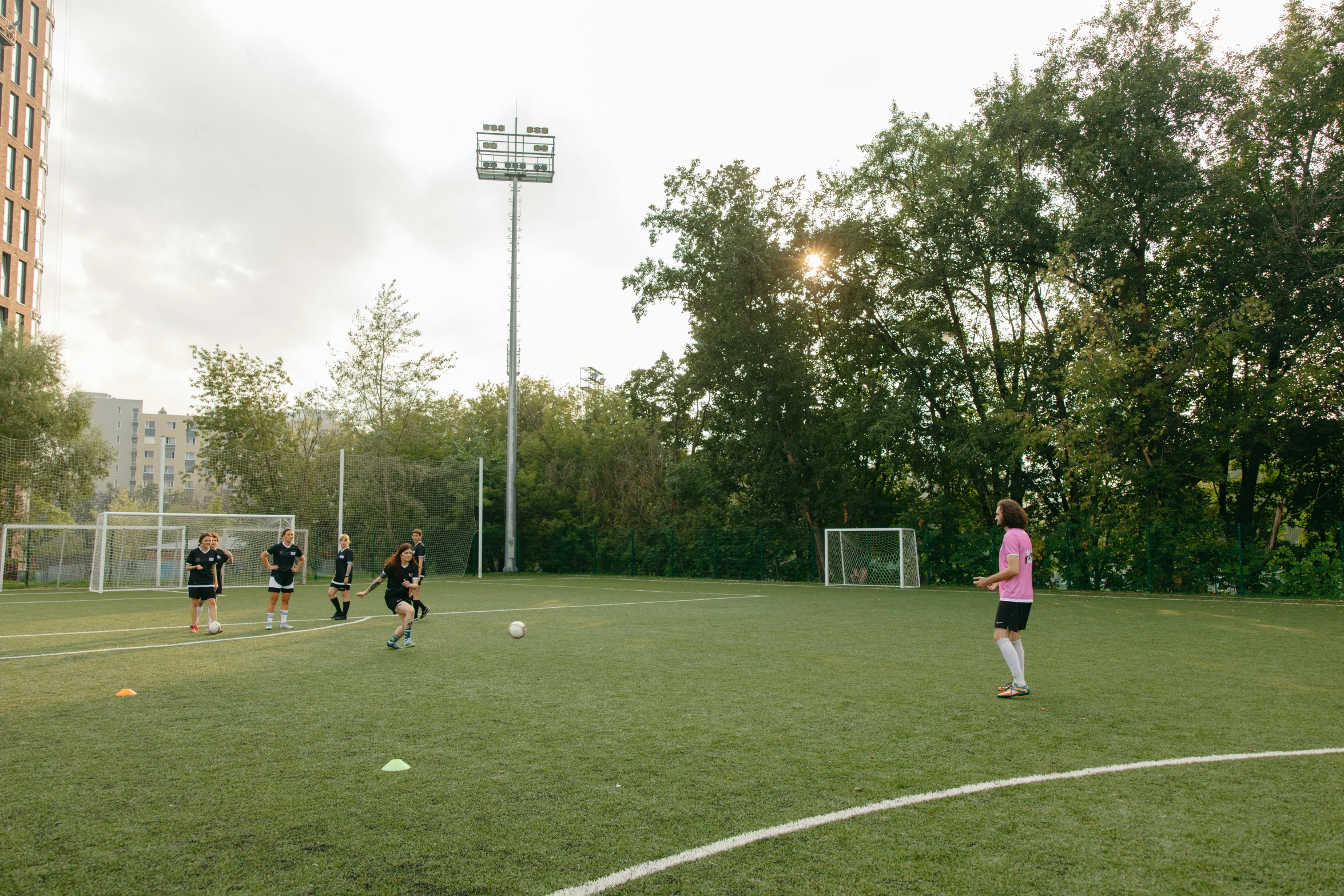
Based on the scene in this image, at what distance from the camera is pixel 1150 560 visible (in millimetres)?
23703

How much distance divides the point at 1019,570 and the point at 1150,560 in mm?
19374

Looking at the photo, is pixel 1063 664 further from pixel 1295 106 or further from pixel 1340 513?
pixel 1295 106

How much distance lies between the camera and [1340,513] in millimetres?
23688

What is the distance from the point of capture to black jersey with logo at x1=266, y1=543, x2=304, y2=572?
519 inches

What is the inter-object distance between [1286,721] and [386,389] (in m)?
38.5

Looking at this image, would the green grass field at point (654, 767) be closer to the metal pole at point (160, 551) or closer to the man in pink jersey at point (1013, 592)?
the man in pink jersey at point (1013, 592)

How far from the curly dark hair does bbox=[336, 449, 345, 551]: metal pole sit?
24.2m

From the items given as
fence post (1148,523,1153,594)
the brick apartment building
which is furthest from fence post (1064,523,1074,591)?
the brick apartment building


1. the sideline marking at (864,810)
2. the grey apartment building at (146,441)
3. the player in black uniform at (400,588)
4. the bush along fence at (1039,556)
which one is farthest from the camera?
the grey apartment building at (146,441)

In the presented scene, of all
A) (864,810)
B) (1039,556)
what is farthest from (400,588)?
(1039,556)

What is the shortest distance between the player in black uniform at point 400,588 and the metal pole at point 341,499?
57.5 feet

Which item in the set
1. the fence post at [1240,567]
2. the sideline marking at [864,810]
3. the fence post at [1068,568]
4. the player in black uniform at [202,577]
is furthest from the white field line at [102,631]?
the fence post at [1240,567]

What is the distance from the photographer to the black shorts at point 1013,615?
776 cm

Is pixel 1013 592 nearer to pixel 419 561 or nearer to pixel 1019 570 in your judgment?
pixel 1019 570
